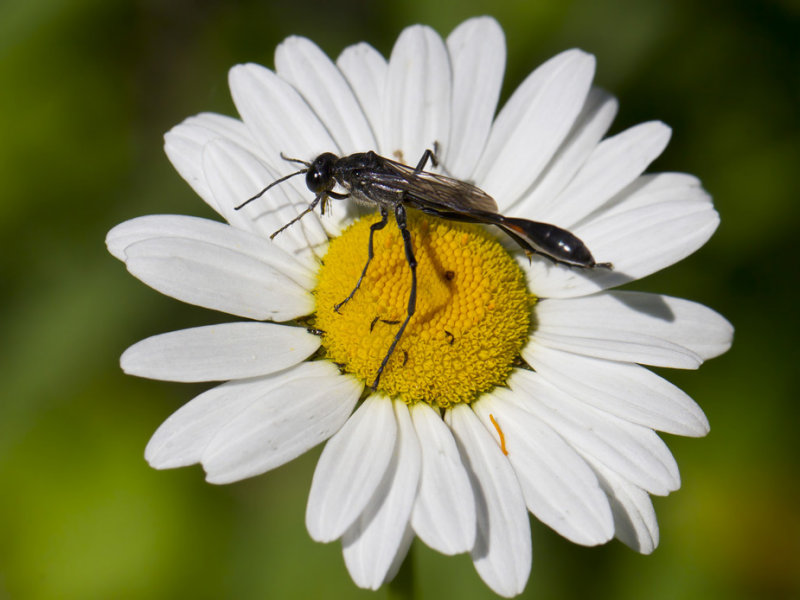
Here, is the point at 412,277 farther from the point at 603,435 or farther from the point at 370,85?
the point at 370,85

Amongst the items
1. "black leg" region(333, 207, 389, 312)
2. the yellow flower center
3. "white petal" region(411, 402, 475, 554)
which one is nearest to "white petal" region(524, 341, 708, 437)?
the yellow flower center

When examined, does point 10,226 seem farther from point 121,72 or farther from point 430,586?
point 430,586

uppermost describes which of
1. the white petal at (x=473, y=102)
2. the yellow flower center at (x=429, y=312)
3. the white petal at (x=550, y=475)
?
the white petal at (x=473, y=102)

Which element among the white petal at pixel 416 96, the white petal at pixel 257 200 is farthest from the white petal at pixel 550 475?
the white petal at pixel 416 96

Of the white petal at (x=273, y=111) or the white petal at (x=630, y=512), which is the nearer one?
the white petal at (x=630, y=512)

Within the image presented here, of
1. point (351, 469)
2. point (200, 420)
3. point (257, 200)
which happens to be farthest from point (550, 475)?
point (257, 200)

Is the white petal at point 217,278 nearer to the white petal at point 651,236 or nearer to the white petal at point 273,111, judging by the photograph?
the white petal at point 273,111

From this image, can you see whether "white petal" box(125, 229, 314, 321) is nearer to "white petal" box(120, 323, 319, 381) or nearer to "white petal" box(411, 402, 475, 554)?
"white petal" box(120, 323, 319, 381)
